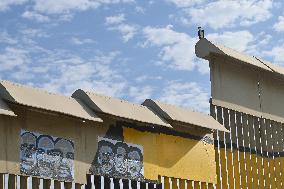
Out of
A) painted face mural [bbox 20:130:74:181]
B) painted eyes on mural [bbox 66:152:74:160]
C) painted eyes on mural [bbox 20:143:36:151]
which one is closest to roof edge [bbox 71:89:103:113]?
painted face mural [bbox 20:130:74:181]

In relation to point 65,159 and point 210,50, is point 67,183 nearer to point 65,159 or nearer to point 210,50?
point 65,159

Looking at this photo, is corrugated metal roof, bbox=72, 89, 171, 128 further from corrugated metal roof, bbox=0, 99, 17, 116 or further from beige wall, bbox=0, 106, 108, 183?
corrugated metal roof, bbox=0, 99, 17, 116

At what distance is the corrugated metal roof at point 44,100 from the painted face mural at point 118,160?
0.82m

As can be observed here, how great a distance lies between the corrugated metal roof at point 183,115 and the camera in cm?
1371

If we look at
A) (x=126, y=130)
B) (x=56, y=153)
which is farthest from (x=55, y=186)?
(x=126, y=130)

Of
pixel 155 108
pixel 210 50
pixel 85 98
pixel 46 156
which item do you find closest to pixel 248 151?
pixel 210 50

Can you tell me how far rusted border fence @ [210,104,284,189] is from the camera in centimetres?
1557

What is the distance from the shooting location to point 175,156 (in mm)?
13781

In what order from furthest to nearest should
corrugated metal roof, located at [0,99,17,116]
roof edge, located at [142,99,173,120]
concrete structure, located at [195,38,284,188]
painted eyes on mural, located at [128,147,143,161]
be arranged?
concrete structure, located at [195,38,284,188]
roof edge, located at [142,99,173,120]
painted eyes on mural, located at [128,147,143,161]
corrugated metal roof, located at [0,99,17,116]

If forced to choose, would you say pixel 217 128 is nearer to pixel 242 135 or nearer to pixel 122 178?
pixel 242 135

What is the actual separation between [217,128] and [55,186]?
5.33 meters

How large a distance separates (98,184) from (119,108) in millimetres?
1836

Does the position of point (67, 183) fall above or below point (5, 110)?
below

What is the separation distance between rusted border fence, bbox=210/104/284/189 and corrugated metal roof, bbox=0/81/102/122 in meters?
5.05
